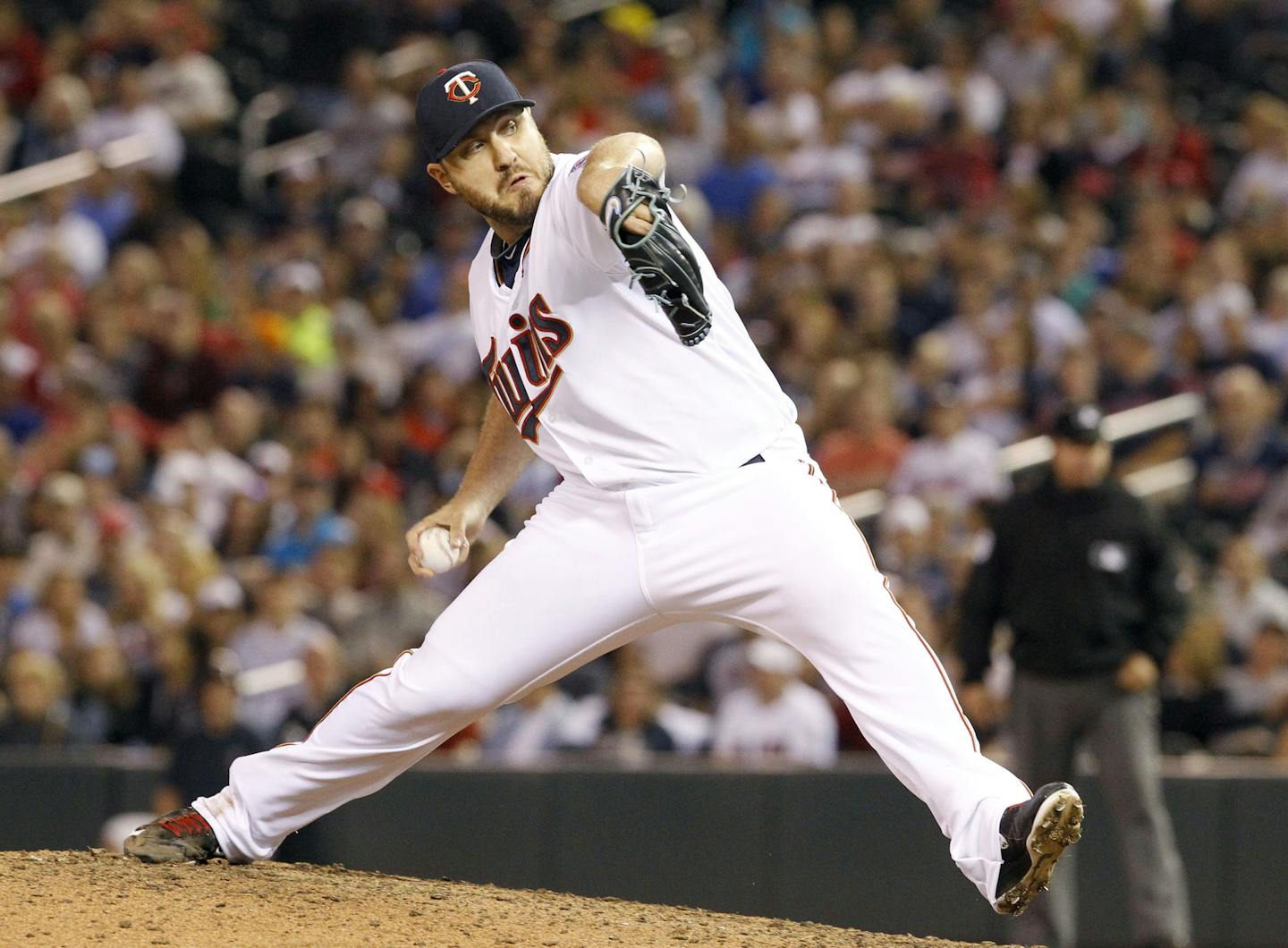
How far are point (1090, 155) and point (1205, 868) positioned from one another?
5163mm

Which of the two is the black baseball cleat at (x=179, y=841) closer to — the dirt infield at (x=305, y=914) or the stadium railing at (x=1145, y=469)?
the dirt infield at (x=305, y=914)

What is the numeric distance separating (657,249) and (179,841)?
1959mm

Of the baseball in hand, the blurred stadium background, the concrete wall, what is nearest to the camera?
the baseball in hand

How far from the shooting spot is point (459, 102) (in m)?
3.85

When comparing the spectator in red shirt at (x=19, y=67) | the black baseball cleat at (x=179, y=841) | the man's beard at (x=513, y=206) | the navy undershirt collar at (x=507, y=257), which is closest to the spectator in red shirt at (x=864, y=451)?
the black baseball cleat at (x=179, y=841)

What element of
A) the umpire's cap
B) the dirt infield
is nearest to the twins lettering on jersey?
the dirt infield

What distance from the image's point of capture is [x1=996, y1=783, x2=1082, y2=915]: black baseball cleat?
362cm

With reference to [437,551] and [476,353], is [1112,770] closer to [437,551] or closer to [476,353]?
[437,551]

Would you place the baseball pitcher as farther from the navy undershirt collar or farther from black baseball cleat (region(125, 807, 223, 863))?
black baseball cleat (region(125, 807, 223, 863))

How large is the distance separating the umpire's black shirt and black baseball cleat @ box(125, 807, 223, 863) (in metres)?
3.12

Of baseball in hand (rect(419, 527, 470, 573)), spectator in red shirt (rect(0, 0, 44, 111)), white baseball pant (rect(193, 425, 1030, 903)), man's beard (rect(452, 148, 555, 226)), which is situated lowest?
white baseball pant (rect(193, 425, 1030, 903))

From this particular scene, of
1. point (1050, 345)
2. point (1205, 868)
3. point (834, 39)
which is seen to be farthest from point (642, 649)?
point (834, 39)

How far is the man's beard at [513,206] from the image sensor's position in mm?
3928

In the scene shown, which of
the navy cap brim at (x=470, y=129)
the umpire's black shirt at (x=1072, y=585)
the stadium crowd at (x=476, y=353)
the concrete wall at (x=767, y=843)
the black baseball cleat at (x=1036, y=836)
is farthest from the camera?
the stadium crowd at (x=476, y=353)
